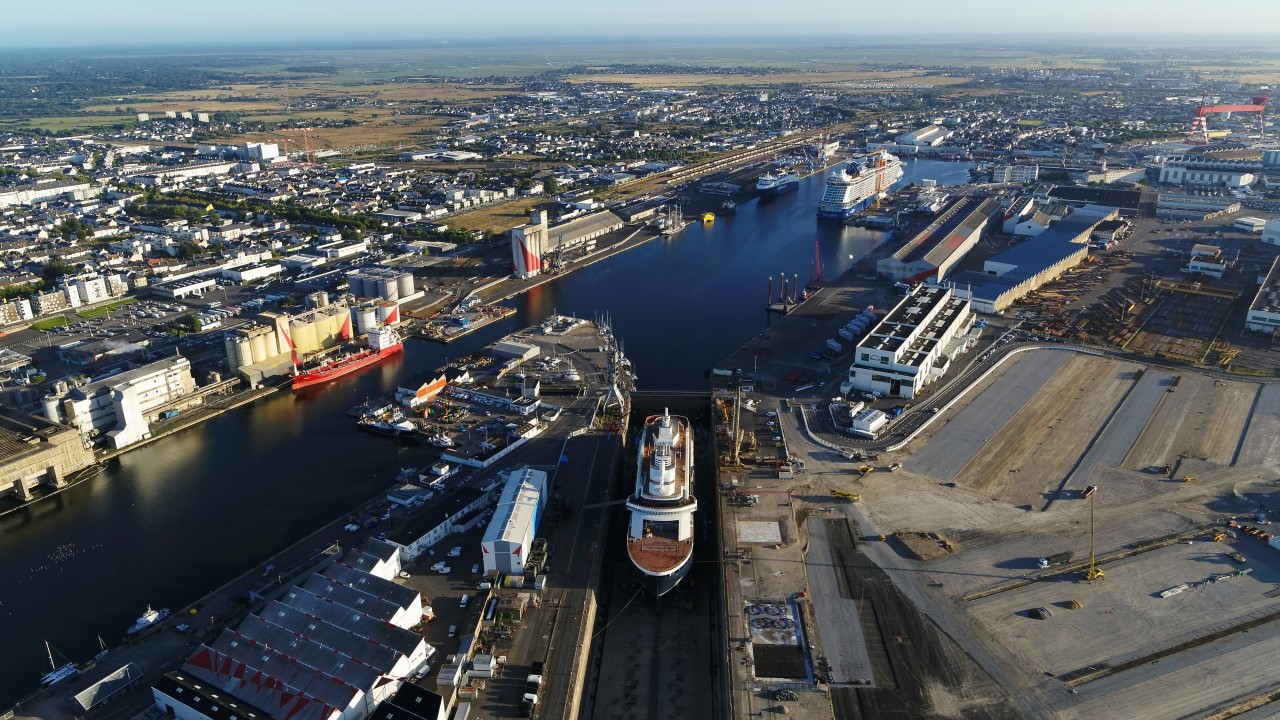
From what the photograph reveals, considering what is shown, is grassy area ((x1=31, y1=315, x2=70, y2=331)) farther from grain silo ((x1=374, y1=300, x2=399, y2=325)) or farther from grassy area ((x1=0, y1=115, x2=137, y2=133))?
grassy area ((x1=0, y1=115, x2=137, y2=133))

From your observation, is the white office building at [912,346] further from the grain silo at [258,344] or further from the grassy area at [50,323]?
the grassy area at [50,323]

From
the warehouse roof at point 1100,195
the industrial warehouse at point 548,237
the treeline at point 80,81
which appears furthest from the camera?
the treeline at point 80,81

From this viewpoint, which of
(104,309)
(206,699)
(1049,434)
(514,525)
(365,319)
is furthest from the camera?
(104,309)

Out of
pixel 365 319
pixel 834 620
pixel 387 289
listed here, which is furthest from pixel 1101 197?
pixel 834 620

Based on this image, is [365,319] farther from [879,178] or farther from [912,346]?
[879,178]

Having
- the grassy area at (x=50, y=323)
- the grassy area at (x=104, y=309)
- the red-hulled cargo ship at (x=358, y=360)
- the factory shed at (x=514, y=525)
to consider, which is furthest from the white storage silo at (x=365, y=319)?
the factory shed at (x=514, y=525)

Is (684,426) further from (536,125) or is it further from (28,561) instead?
(536,125)
